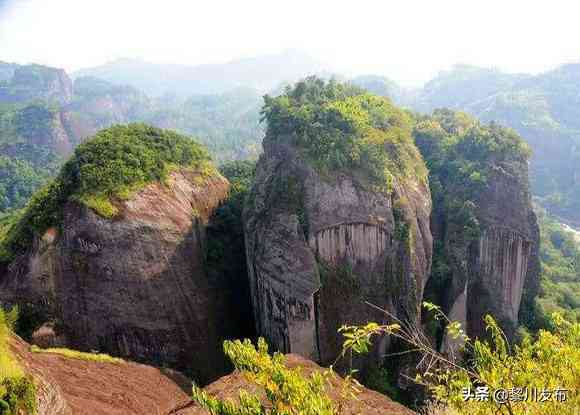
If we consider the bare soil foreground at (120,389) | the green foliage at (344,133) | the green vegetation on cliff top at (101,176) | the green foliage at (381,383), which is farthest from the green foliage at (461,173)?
the green vegetation on cliff top at (101,176)

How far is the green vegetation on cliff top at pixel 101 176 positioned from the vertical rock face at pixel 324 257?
5810mm

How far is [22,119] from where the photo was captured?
10319 centimetres

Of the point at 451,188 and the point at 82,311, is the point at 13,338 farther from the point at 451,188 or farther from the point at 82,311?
the point at 451,188

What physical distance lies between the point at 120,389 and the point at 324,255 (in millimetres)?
9829

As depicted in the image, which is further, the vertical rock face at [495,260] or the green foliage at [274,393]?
the vertical rock face at [495,260]

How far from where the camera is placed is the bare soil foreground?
530 inches

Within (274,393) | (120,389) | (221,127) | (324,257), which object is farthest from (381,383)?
(221,127)

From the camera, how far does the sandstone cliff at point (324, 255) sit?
21297 millimetres

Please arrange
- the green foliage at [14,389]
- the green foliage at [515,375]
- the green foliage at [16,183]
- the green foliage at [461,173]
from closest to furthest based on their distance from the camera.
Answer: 1. the green foliage at [515,375]
2. the green foliage at [14,389]
3. the green foliage at [461,173]
4. the green foliage at [16,183]

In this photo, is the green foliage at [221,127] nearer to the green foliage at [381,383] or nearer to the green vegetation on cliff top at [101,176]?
the green vegetation on cliff top at [101,176]

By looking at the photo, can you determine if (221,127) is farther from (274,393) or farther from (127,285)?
(274,393)

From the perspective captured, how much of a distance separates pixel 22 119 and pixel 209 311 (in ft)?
324

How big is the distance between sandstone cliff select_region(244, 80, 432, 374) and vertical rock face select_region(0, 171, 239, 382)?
10.9ft

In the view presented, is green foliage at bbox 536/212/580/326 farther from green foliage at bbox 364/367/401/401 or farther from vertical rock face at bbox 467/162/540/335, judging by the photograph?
green foliage at bbox 364/367/401/401
